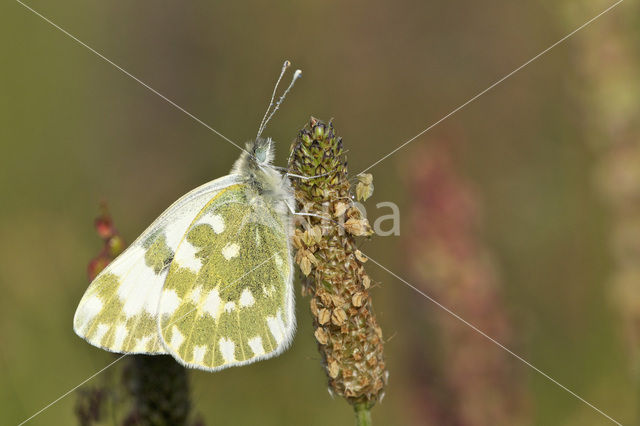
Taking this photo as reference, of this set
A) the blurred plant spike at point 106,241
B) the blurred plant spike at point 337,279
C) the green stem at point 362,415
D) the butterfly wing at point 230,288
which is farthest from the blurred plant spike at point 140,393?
the green stem at point 362,415

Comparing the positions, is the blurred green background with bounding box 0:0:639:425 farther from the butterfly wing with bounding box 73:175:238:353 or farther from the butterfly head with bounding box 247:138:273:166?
the butterfly head with bounding box 247:138:273:166

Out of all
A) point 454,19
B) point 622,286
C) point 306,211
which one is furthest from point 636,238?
point 454,19

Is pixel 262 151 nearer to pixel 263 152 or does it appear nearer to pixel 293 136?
pixel 263 152

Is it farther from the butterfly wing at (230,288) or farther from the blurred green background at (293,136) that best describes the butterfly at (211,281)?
the blurred green background at (293,136)

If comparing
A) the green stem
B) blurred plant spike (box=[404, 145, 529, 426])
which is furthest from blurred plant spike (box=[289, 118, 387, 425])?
blurred plant spike (box=[404, 145, 529, 426])

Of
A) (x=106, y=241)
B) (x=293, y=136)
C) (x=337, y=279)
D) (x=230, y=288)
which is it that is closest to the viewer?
(x=337, y=279)

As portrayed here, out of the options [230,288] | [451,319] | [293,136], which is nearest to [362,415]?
[230,288]

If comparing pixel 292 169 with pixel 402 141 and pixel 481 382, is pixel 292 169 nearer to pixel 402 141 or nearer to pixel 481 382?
pixel 481 382
